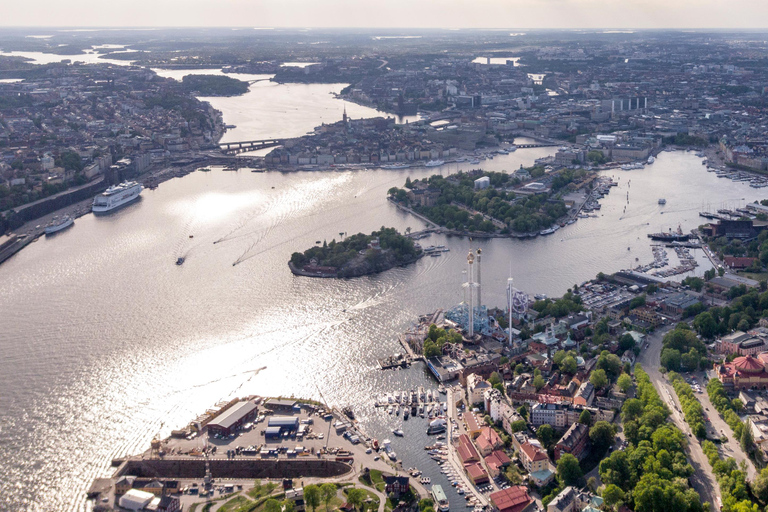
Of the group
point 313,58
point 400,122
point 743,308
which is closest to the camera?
point 743,308

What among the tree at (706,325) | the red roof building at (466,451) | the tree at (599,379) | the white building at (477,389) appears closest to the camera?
the red roof building at (466,451)

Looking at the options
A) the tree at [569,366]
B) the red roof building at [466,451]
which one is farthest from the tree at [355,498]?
the tree at [569,366]

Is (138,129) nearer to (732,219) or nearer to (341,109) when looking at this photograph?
(341,109)

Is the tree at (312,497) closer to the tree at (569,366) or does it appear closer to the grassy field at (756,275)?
the tree at (569,366)

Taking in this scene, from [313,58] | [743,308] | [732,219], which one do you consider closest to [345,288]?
[743,308]

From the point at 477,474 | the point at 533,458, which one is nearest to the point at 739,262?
the point at 533,458

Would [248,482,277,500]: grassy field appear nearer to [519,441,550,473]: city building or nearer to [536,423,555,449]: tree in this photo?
[519,441,550,473]: city building

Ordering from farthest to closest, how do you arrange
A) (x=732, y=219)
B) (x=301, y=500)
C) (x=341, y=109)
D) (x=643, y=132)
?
1. (x=341, y=109)
2. (x=643, y=132)
3. (x=732, y=219)
4. (x=301, y=500)
